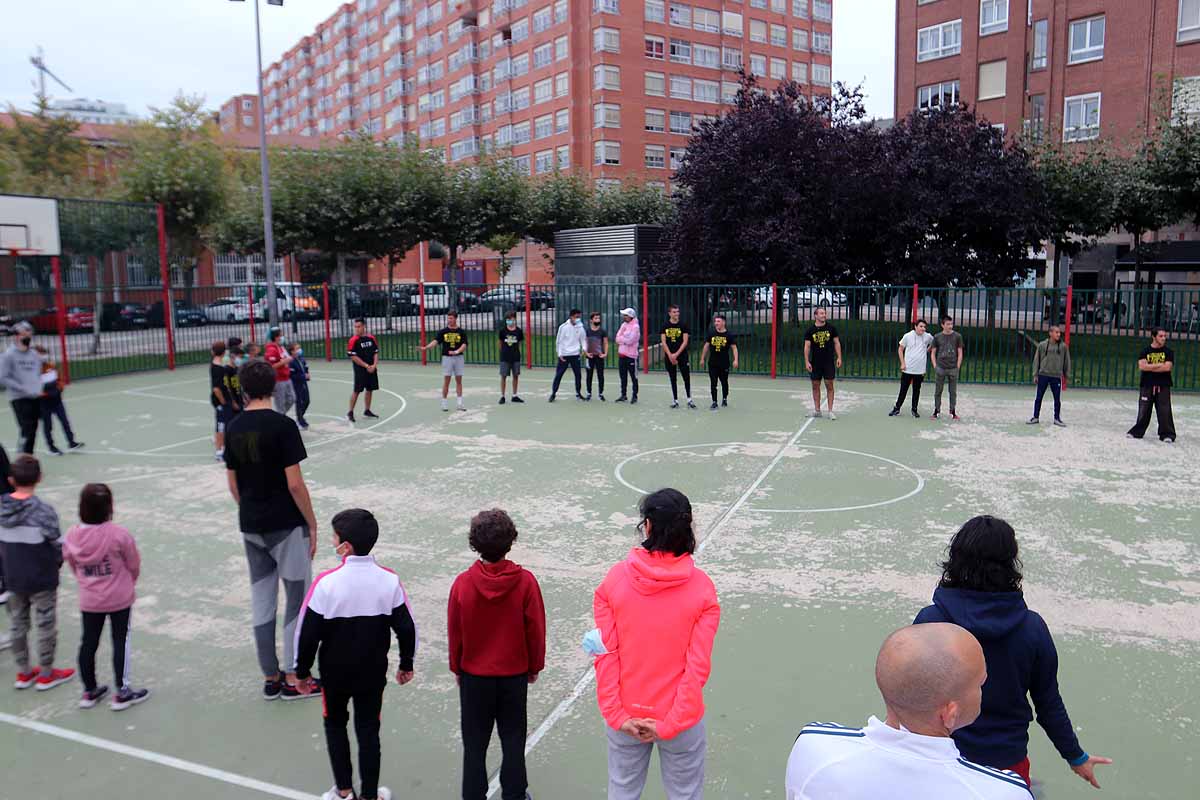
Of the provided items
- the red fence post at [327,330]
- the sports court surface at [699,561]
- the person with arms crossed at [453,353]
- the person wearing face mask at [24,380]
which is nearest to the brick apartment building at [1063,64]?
the red fence post at [327,330]

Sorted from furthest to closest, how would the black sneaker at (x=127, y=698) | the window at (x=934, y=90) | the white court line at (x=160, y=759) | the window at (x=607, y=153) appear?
the window at (x=607, y=153) < the window at (x=934, y=90) < the black sneaker at (x=127, y=698) < the white court line at (x=160, y=759)

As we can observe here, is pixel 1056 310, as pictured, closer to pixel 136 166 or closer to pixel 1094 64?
pixel 1094 64

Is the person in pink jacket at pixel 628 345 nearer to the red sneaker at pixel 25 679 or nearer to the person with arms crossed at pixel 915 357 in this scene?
the person with arms crossed at pixel 915 357

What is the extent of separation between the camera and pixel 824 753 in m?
2.02

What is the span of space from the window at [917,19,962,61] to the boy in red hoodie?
44.6 m

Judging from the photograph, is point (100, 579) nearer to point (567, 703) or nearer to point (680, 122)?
point (567, 703)

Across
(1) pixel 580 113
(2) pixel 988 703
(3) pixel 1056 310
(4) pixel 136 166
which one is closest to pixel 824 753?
(2) pixel 988 703

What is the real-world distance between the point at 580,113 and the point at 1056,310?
51796 millimetres

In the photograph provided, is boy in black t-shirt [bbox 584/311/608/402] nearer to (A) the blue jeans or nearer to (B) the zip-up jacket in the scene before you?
(A) the blue jeans

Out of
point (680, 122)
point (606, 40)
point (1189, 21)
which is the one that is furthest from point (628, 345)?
point (680, 122)

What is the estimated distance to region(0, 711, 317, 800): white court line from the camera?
14.5 ft

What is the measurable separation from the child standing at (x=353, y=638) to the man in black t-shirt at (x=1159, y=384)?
12465 millimetres

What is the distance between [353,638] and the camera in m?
3.99

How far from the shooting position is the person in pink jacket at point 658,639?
10.8 feet
